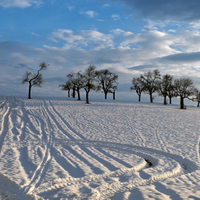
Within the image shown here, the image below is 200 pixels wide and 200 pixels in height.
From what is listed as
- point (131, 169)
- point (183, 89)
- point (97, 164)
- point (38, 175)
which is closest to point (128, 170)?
point (131, 169)

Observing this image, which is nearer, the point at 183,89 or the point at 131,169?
the point at 131,169

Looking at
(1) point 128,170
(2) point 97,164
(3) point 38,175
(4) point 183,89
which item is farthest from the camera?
(4) point 183,89

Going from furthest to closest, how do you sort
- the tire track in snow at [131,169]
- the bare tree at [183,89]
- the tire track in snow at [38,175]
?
1. the bare tree at [183,89]
2. the tire track in snow at [131,169]
3. the tire track in snow at [38,175]

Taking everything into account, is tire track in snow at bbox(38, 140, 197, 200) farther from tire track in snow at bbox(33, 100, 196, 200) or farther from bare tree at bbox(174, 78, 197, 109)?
bare tree at bbox(174, 78, 197, 109)

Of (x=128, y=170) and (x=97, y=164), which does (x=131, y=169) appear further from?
(x=97, y=164)

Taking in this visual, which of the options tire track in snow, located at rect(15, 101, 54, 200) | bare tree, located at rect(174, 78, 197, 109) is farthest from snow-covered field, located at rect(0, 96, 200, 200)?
bare tree, located at rect(174, 78, 197, 109)

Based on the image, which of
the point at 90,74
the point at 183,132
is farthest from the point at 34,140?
the point at 90,74

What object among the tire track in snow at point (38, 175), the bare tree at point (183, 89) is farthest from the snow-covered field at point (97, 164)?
the bare tree at point (183, 89)

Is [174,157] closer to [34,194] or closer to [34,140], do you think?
[34,194]

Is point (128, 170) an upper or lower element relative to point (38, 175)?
lower

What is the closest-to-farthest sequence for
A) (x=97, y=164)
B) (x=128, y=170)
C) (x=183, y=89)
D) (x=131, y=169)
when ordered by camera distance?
(x=128, y=170) < (x=131, y=169) < (x=97, y=164) < (x=183, y=89)

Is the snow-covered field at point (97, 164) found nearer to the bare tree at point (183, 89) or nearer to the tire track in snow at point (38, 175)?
the tire track in snow at point (38, 175)

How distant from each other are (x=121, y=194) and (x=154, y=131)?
41.5 feet

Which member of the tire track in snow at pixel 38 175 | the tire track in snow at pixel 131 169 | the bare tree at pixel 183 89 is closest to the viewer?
the tire track in snow at pixel 38 175
